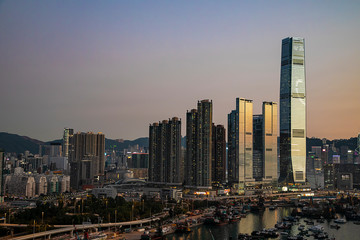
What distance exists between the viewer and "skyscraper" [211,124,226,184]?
108 meters

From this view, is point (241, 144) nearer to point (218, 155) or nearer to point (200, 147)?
point (218, 155)

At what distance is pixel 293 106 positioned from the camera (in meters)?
116

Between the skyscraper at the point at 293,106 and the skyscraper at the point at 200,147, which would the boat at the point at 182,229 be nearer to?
the skyscraper at the point at 200,147

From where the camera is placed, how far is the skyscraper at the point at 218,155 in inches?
4259

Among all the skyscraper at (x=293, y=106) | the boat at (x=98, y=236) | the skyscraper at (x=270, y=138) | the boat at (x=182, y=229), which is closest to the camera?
the boat at (x=98, y=236)

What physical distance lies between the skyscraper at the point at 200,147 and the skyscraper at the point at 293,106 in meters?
31.4

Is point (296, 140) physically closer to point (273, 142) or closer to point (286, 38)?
point (273, 142)

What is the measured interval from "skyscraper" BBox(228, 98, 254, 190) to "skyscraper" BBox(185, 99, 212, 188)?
19.5 m

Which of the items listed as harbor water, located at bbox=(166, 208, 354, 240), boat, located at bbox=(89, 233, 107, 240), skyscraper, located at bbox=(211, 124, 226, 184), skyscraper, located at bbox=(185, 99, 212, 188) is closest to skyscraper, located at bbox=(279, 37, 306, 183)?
skyscraper, located at bbox=(211, 124, 226, 184)

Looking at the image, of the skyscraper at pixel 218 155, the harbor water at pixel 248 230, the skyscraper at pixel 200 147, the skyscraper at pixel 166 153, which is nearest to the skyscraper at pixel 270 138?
the skyscraper at pixel 218 155

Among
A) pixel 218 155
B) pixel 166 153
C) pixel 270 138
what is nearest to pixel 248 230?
pixel 166 153

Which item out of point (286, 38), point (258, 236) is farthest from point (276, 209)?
point (286, 38)

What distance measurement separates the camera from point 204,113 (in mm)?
95500

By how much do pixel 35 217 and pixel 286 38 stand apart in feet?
302
